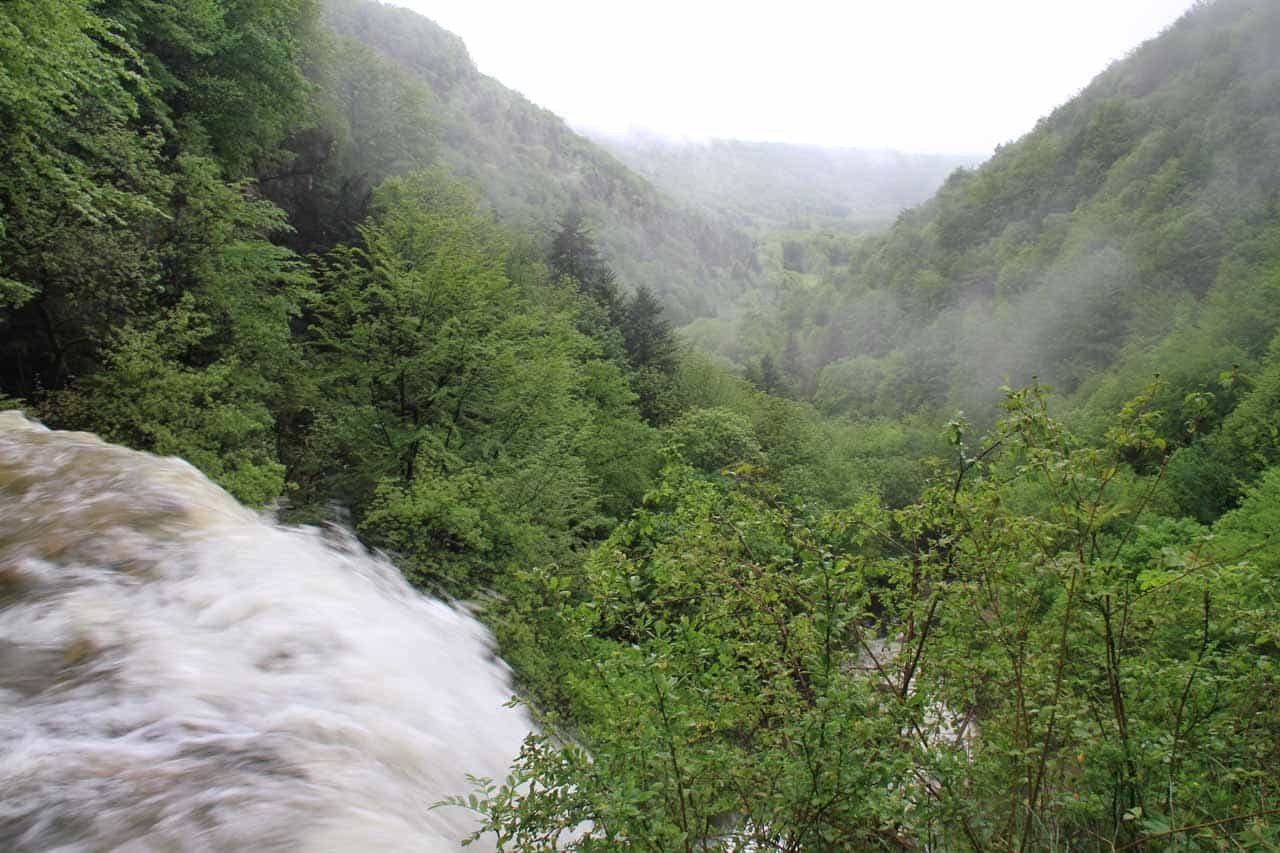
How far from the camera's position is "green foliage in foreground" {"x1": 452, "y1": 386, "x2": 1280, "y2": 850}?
3.23 meters

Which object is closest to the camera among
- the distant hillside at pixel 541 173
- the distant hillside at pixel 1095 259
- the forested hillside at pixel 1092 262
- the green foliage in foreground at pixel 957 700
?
the green foliage in foreground at pixel 957 700

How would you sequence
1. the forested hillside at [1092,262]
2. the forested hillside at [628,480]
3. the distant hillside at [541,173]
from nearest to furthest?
the forested hillside at [628,480]
the forested hillside at [1092,262]
the distant hillside at [541,173]

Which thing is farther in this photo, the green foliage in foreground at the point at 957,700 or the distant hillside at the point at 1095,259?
the distant hillside at the point at 1095,259

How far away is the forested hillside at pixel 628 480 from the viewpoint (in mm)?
3447

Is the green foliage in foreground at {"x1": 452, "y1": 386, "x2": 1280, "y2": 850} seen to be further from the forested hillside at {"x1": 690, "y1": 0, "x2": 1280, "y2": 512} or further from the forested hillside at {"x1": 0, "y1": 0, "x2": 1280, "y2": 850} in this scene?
the forested hillside at {"x1": 690, "y1": 0, "x2": 1280, "y2": 512}

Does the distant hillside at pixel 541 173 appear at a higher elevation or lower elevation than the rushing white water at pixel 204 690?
higher

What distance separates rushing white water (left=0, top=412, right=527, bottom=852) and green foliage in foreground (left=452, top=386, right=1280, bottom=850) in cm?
86

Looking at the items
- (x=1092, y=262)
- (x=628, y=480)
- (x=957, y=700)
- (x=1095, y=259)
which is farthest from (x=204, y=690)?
(x=1095, y=259)

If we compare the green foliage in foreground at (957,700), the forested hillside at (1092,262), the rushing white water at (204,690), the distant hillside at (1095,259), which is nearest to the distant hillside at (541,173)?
the forested hillside at (1092,262)

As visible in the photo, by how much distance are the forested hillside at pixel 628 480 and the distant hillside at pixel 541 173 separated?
24.4 metres

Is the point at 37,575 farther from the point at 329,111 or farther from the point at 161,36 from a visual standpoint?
the point at 329,111

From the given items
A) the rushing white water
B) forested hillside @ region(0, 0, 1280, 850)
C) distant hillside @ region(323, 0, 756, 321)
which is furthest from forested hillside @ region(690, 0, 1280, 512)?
the rushing white water

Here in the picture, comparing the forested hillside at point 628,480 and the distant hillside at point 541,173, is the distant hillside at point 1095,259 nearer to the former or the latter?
the forested hillside at point 628,480

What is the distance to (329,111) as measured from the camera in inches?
1204
